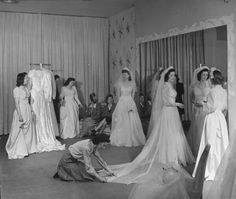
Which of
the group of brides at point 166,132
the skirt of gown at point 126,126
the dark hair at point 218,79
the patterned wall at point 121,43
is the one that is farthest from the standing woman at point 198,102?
the patterned wall at point 121,43

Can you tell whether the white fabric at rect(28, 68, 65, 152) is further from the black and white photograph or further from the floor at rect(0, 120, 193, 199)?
the floor at rect(0, 120, 193, 199)

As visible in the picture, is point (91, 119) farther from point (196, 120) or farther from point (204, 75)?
point (204, 75)

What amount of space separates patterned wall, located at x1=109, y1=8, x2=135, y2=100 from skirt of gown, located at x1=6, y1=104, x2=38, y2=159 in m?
3.09

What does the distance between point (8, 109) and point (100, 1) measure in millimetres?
3740

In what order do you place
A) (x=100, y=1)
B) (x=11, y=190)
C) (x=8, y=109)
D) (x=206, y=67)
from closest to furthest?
(x=11, y=190) < (x=206, y=67) < (x=100, y=1) < (x=8, y=109)

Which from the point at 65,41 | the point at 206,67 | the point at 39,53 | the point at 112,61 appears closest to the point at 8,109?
the point at 39,53

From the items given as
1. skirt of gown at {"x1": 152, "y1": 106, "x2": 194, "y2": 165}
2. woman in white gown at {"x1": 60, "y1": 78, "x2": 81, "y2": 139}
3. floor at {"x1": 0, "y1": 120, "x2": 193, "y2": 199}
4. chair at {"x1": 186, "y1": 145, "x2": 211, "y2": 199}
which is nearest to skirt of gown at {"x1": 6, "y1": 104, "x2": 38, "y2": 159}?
floor at {"x1": 0, "y1": 120, "x2": 193, "y2": 199}

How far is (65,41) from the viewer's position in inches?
389

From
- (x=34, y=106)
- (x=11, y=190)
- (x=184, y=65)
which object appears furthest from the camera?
(x=34, y=106)

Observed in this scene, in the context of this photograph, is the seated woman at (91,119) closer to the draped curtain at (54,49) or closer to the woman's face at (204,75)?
the draped curtain at (54,49)

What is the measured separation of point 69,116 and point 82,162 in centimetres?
370

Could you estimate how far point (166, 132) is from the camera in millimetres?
5617

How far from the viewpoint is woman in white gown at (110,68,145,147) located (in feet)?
23.6

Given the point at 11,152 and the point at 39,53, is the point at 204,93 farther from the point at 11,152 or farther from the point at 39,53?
the point at 39,53
